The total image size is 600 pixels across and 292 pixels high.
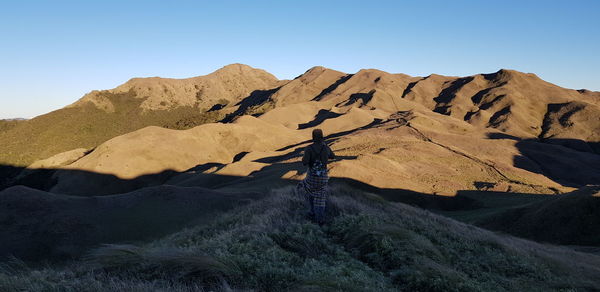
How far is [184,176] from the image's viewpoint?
53438mm

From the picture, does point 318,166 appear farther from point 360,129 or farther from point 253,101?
point 253,101

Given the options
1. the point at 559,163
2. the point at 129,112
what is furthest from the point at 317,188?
the point at 129,112

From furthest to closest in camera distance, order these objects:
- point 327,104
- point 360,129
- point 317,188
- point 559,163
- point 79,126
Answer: point 79,126 < point 327,104 < point 360,129 < point 559,163 < point 317,188

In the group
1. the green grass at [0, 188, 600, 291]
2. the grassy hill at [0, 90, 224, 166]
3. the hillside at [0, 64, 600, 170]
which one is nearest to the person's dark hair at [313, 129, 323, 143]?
the green grass at [0, 188, 600, 291]

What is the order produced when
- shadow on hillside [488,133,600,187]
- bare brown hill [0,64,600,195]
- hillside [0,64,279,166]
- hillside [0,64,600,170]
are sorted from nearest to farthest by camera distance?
bare brown hill [0,64,600,195]
shadow on hillside [488,133,600,187]
hillside [0,64,600,170]
hillside [0,64,279,166]

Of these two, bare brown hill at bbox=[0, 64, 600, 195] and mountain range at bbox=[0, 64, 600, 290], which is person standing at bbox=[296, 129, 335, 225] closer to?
mountain range at bbox=[0, 64, 600, 290]

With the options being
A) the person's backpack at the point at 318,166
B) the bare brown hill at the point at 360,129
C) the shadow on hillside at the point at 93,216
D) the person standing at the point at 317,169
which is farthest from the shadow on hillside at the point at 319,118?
the person's backpack at the point at 318,166

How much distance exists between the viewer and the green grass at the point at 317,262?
615 cm

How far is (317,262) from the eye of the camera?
8.12 m

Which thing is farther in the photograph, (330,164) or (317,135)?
(330,164)

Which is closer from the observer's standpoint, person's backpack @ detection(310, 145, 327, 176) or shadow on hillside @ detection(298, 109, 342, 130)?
person's backpack @ detection(310, 145, 327, 176)

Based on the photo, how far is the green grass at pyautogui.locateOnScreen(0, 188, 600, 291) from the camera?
6.15 m

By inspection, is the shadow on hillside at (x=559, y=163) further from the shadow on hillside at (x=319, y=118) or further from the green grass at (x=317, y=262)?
the green grass at (x=317, y=262)

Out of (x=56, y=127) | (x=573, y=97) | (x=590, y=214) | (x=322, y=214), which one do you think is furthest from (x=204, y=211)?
(x=573, y=97)
